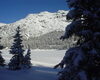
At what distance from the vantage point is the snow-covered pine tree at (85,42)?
371 inches

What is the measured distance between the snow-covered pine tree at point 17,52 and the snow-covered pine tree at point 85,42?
21.8 m

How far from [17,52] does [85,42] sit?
23.3 metres

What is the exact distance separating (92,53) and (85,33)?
1.03 metres

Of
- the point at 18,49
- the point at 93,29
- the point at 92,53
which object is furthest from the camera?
the point at 18,49

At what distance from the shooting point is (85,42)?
991 cm

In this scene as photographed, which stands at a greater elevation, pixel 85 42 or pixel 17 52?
pixel 17 52

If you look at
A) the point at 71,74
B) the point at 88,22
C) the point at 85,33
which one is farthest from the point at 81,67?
the point at 88,22

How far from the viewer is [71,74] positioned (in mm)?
10047

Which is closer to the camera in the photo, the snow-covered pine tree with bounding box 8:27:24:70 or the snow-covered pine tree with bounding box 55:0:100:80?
the snow-covered pine tree with bounding box 55:0:100:80

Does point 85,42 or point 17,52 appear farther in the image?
point 17,52

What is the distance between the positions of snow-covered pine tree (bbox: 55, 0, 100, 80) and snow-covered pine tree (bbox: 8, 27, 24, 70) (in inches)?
856

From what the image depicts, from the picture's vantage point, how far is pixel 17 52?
3206 cm

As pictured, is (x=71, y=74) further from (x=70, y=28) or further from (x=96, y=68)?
(x=70, y=28)

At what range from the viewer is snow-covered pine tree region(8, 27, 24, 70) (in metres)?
31.5
